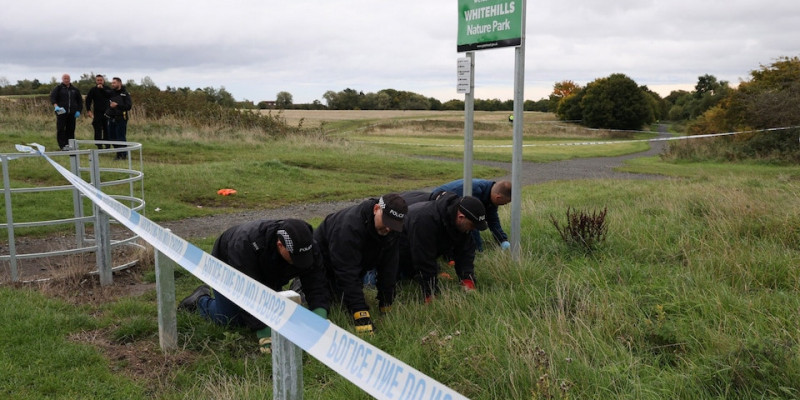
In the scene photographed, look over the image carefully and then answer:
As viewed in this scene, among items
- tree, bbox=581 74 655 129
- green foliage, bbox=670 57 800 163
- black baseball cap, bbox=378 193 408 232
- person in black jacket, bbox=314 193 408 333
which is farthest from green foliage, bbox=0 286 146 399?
tree, bbox=581 74 655 129

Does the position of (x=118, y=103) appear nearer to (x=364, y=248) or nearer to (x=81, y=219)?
(x=81, y=219)

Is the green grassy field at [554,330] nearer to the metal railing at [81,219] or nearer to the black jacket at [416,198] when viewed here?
the metal railing at [81,219]

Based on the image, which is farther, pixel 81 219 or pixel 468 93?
pixel 81 219

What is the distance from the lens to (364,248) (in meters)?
5.41

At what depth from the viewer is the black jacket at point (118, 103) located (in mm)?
15453

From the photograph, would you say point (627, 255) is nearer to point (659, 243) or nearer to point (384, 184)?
point (659, 243)

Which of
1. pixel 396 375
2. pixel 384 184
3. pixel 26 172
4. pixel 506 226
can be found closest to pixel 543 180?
pixel 384 184

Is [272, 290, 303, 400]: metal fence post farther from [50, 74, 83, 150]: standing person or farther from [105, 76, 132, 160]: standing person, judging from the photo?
[50, 74, 83, 150]: standing person

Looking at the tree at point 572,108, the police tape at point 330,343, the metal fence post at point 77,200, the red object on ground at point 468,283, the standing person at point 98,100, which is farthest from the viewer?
the tree at point 572,108

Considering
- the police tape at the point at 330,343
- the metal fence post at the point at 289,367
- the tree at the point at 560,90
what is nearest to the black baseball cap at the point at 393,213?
the police tape at the point at 330,343

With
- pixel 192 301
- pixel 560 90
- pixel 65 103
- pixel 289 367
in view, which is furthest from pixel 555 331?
pixel 560 90

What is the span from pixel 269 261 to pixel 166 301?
80 cm

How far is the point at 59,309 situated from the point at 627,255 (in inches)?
202

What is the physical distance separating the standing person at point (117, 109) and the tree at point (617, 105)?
1807 inches
